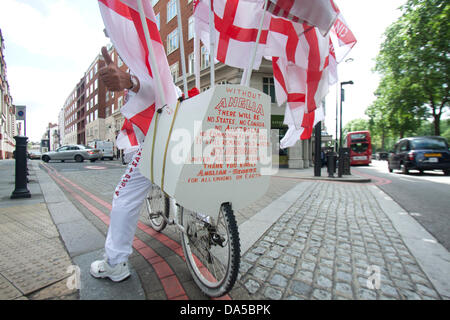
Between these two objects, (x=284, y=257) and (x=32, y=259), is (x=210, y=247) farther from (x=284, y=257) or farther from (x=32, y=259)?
(x=32, y=259)

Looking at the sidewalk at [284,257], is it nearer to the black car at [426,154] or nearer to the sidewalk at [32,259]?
the sidewalk at [32,259]

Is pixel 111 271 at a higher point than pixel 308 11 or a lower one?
lower

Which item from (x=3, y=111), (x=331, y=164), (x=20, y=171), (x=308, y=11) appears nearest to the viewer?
(x=308, y=11)

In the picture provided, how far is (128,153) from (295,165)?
1556cm

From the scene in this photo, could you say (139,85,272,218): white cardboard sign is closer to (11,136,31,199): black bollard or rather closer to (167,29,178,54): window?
(11,136,31,199): black bollard

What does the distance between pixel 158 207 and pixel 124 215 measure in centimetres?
104

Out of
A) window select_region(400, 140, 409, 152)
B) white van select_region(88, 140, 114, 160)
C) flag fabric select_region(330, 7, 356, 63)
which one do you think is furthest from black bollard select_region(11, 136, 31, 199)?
white van select_region(88, 140, 114, 160)

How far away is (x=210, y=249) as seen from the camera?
175 centimetres

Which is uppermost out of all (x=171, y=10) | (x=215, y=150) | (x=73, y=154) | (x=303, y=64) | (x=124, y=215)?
(x=171, y=10)

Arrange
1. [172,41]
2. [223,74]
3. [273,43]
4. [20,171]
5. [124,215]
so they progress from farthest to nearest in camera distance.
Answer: [172,41] < [223,74] < [20,171] < [273,43] < [124,215]

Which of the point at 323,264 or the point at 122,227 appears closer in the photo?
the point at 122,227

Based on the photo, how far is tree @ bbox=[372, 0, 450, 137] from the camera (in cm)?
1354

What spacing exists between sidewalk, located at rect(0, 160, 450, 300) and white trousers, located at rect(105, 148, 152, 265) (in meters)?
0.26

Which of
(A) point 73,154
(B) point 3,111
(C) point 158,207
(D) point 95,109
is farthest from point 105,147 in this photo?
(C) point 158,207
